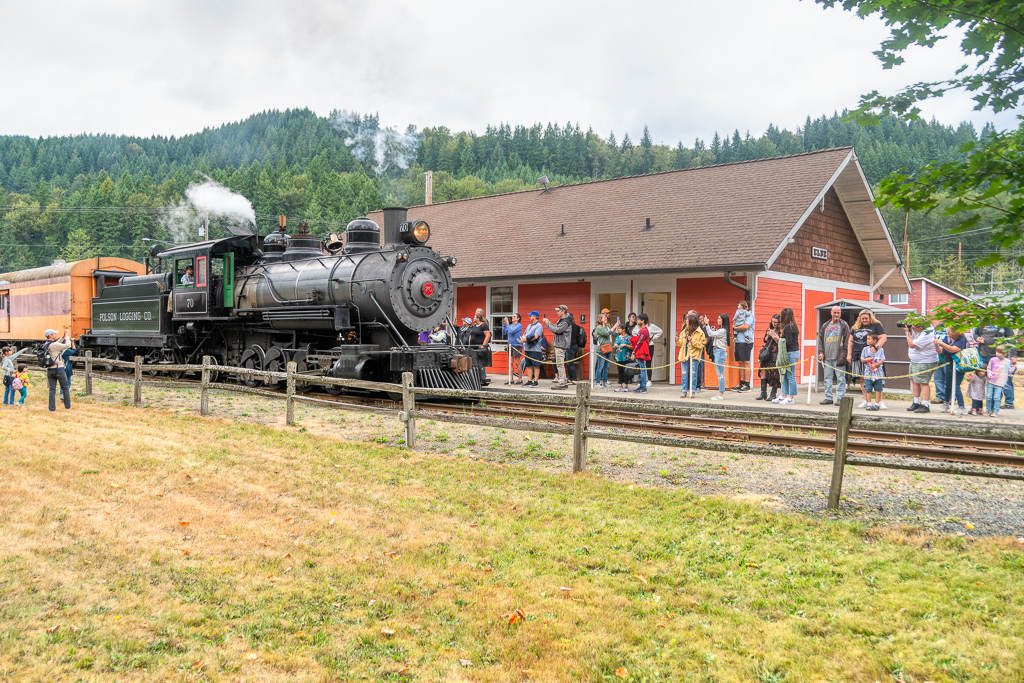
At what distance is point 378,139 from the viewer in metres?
96.0

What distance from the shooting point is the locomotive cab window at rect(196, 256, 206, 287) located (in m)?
15.7

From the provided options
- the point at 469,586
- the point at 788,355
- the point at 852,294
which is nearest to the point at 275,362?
the point at 788,355

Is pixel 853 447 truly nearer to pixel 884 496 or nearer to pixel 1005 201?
pixel 884 496

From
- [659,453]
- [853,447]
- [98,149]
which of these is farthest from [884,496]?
A: [98,149]

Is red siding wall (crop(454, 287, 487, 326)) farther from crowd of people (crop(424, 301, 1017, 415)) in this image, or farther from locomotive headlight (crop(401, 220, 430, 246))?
locomotive headlight (crop(401, 220, 430, 246))

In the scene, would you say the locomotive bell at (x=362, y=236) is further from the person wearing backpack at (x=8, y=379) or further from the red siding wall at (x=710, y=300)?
the red siding wall at (x=710, y=300)

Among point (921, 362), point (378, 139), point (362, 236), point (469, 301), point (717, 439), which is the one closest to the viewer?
point (717, 439)

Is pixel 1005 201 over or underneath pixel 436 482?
over

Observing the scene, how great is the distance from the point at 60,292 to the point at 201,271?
788 centimetres

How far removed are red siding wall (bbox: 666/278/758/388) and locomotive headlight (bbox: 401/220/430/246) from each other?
255 inches

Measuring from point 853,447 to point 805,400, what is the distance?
6402 mm

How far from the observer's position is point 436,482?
6930 millimetres

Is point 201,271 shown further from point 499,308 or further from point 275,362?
point 499,308

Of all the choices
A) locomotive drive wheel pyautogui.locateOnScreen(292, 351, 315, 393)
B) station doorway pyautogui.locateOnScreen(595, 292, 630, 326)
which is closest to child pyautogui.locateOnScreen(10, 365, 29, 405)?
locomotive drive wheel pyautogui.locateOnScreen(292, 351, 315, 393)
